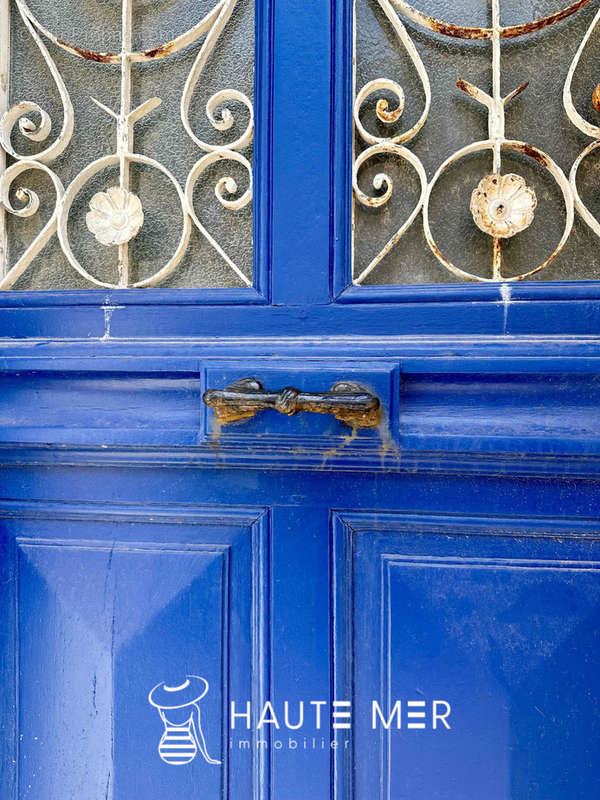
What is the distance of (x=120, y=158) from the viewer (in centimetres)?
82

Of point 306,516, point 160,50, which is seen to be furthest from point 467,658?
point 160,50

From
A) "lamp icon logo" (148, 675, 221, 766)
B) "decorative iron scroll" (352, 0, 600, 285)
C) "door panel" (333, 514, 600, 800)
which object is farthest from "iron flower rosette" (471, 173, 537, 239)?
"lamp icon logo" (148, 675, 221, 766)

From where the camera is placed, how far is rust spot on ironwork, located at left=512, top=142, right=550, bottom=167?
29.4 inches

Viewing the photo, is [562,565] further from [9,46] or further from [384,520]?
[9,46]

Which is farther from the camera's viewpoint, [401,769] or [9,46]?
[9,46]

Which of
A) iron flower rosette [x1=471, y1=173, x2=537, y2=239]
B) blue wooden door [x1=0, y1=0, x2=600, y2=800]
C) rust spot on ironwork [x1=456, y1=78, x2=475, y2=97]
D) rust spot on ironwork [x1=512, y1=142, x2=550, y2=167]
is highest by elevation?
rust spot on ironwork [x1=456, y1=78, x2=475, y2=97]

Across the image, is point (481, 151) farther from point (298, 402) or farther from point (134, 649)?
point (134, 649)

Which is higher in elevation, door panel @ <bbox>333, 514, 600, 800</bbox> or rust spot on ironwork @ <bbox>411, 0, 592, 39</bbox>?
rust spot on ironwork @ <bbox>411, 0, 592, 39</bbox>

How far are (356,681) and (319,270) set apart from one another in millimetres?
595

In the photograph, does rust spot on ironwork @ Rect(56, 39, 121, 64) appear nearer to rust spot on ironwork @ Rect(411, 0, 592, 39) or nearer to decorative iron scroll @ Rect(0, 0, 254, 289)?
decorative iron scroll @ Rect(0, 0, 254, 289)

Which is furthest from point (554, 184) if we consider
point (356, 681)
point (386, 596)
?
point (356, 681)

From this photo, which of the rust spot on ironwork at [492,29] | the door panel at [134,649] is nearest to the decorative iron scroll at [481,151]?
the rust spot on ironwork at [492,29]

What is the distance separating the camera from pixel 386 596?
0.77 metres

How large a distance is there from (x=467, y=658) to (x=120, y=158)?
894 mm
